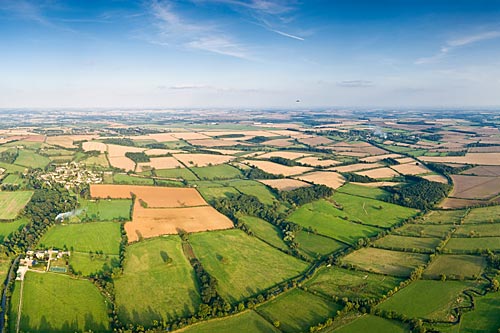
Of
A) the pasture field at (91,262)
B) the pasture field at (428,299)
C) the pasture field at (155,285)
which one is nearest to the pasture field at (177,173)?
the pasture field at (155,285)

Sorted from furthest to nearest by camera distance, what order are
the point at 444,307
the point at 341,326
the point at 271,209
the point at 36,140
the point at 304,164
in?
the point at 36,140 < the point at 304,164 < the point at 271,209 < the point at 444,307 < the point at 341,326

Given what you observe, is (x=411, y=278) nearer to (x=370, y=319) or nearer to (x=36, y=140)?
(x=370, y=319)

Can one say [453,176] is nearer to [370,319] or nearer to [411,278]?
[411,278]

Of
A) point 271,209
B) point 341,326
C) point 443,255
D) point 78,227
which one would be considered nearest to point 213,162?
point 271,209

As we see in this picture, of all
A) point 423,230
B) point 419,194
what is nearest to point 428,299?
point 423,230

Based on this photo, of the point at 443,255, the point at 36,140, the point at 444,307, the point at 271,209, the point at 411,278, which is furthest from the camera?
the point at 36,140

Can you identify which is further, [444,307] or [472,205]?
[472,205]

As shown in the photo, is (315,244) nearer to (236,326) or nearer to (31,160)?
(236,326)
